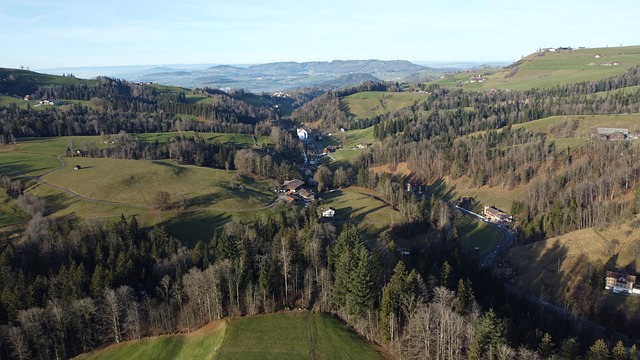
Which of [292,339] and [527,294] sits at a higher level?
[292,339]

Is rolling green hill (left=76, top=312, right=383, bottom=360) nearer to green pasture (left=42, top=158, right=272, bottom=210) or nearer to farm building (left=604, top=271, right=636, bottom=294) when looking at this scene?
farm building (left=604, top=271, right=636, bottom=294)

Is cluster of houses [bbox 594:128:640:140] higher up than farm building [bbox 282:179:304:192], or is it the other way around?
cluster of houses [bbox 594:128:640:140]

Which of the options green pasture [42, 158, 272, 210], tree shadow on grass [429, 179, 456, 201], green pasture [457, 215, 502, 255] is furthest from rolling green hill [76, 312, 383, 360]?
tree shadow on grass [429, 179, 456, 201]

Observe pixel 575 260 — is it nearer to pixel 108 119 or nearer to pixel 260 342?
pixel 260 342

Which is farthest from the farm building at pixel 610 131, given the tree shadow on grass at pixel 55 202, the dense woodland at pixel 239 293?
the tree shadow on grass at pixel 55 202

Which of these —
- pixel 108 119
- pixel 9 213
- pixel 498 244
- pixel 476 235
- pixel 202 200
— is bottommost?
pixel 498 244

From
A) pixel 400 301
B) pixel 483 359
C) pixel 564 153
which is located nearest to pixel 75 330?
pixel 400 301

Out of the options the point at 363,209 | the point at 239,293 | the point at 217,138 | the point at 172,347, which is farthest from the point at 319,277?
the point at 217,138
